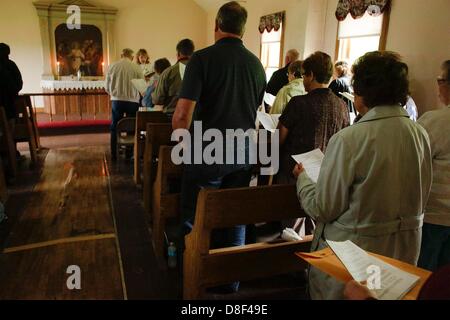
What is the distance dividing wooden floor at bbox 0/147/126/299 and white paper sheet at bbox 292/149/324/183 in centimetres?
131

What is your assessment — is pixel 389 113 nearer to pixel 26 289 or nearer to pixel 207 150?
pixel 207 150

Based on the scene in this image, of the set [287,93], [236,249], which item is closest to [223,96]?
[236,249]

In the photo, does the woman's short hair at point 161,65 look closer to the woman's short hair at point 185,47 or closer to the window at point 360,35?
the woman's short hair at point 185,47

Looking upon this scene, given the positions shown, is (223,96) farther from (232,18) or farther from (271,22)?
(271,22)

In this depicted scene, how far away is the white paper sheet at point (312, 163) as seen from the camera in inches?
53.8

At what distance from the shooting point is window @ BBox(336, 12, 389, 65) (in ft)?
14.0

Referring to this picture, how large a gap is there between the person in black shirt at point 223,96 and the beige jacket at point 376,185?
0.77 meters

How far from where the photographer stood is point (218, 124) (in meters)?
1.90

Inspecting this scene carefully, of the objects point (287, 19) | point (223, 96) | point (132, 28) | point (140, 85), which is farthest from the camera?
point (132, 28)

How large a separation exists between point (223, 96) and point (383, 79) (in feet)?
2.86

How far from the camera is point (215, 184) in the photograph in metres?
1.97

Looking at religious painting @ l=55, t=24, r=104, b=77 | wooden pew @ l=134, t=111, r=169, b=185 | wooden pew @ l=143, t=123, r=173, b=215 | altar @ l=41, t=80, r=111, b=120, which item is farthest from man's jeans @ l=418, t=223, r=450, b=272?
religious painting @ l=55, t=24, r=104, b=77

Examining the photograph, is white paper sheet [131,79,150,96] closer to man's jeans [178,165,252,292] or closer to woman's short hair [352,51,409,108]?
man's jeans [178,165,252,292]
